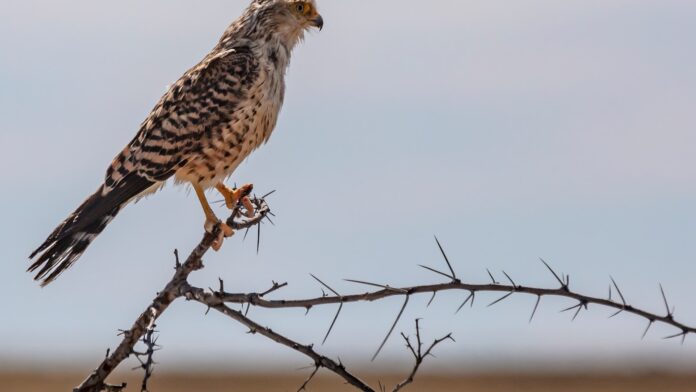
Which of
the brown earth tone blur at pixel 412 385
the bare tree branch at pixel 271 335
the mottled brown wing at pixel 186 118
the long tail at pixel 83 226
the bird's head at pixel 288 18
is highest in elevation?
the brown earth tone blur at pixel 412 385

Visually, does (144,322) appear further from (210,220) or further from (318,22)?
(318,22)

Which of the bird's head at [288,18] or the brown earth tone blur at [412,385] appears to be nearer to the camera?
the bird's head at [288,18]

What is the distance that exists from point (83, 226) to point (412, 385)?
24642mm

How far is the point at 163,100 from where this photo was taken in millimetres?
8883

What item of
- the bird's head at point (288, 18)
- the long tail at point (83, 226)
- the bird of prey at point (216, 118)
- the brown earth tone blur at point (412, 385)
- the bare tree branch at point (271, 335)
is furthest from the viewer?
the brown earth tone blur at point (412, 385)

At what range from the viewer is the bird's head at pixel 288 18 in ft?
29.4

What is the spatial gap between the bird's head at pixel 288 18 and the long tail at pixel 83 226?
143 centimetres

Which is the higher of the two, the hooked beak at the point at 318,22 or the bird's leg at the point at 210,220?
the hooked beak at the point at 318,22

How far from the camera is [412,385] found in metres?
31.5

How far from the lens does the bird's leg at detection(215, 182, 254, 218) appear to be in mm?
7472

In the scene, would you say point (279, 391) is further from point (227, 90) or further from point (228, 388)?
point (227, 90)

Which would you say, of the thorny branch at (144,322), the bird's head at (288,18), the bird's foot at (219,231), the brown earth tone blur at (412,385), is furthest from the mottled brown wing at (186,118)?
the brown earth tone blur at (412,385)

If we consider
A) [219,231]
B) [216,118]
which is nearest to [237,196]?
[216,118]

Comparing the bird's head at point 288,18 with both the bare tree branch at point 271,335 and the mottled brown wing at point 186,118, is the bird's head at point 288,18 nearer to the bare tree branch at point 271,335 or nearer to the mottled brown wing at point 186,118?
the mottled brown wing at point 186,118
